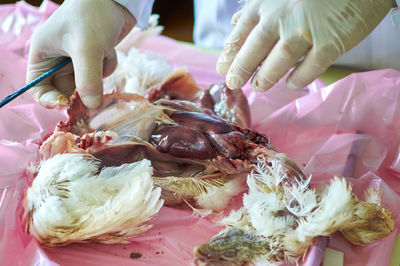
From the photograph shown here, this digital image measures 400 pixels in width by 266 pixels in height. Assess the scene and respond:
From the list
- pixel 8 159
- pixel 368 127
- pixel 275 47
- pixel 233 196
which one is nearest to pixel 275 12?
pixel 275 47

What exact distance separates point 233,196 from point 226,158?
0.31 feet

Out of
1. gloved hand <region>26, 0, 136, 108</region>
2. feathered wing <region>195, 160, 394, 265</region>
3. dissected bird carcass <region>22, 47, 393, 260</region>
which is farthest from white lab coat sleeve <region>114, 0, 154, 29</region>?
feathered wing <region>195, 160, 394, 265</region>

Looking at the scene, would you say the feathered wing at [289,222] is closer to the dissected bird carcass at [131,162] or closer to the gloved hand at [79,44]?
the dissected bird carcass at [131,162]

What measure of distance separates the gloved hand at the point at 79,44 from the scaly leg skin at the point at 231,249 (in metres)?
0.42

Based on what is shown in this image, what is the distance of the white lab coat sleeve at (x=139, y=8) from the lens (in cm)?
93

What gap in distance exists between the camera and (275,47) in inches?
29.4

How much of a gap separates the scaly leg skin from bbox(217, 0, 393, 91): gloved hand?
0.31m

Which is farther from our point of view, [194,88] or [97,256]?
[194,88]

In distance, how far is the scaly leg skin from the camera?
70cm

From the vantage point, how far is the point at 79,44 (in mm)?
846

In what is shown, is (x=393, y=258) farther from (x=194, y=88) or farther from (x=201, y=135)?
(x=194, y=88)

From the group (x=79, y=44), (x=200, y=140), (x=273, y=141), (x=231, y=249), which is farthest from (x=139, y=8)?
(x=231, y=249)

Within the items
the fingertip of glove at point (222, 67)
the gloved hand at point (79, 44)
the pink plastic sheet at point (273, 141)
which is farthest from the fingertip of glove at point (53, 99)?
the fingertip of glove at point (222, 67)

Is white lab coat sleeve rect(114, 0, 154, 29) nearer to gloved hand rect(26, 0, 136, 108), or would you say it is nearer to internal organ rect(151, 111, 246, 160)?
gloved hand rect(26, 0, 136, 108)
